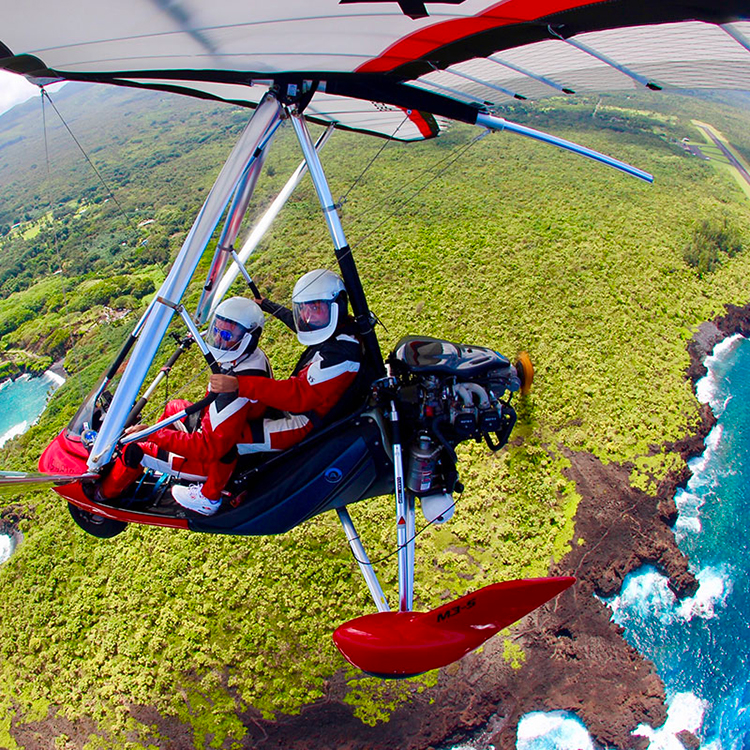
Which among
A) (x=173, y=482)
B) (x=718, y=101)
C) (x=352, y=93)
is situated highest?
(x=352, y=93)

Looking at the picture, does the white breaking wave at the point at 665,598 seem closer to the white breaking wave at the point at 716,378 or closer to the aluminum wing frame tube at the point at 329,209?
the white breaking wave at the point at 716,378

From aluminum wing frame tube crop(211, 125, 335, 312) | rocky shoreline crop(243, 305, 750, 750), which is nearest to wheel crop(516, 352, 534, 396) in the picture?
aluminum wing frame tube crop(211, 125, 335, 312)

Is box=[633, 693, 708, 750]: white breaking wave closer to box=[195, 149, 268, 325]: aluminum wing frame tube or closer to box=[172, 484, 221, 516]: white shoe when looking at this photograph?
box=[172, 484, 221, 516]: white shoe

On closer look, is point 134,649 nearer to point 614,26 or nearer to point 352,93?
point 352,93

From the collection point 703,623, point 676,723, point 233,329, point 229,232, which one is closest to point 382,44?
point 229,232

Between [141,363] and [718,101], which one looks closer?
[141,363]

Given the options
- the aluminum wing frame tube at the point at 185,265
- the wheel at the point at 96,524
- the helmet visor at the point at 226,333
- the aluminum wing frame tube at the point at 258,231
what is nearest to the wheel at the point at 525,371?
the helmet visor at the point at 226,333

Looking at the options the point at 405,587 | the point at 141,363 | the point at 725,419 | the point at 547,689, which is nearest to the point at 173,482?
the point at 141,363
